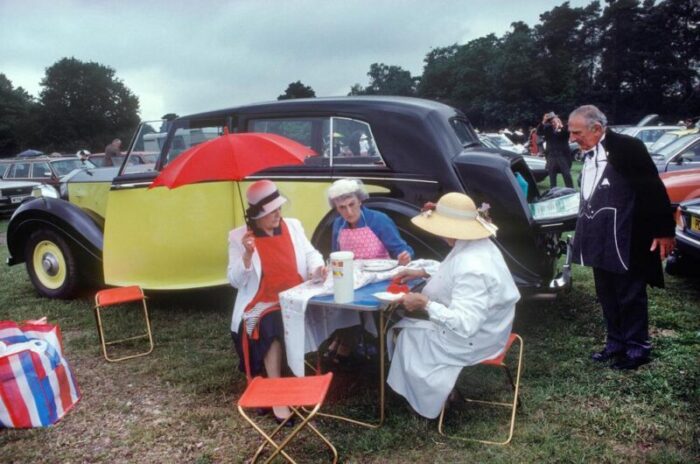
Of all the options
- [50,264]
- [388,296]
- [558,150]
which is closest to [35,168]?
[50,264]

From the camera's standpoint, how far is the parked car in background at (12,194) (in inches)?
541

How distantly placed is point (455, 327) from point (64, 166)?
14.9m

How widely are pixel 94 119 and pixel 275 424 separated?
63.7m

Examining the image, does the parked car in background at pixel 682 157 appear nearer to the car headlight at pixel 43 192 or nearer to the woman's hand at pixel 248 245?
the woman's hand at pixel 248 245

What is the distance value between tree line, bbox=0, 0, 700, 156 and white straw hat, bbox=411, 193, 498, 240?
4820 centimetres

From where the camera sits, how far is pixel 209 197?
525cm

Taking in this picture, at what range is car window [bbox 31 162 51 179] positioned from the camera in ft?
48.0

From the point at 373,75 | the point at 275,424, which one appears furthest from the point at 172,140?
the point at 373,75

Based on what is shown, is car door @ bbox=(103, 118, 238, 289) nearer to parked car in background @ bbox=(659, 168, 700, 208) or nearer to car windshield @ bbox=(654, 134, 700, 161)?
parked car in background @ bbox=(659, 168, 700, 208)

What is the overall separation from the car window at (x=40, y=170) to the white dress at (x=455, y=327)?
559 inches

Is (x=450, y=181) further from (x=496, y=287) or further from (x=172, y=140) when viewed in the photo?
(x=172, y=140)

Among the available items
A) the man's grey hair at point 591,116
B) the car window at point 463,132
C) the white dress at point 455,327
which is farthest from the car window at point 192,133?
the man's grey hair at point 591,116

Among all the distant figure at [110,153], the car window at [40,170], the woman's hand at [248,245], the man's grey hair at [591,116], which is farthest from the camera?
the car window at [40,170]

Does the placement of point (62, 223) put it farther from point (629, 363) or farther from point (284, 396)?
point (629, 363)
